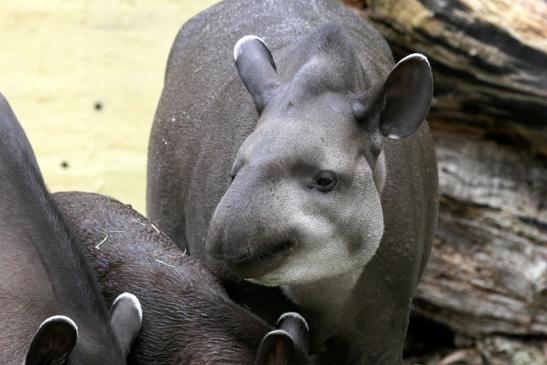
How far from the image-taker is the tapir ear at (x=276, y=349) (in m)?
5.50

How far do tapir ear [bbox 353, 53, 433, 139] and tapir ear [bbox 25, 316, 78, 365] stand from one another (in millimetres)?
1742

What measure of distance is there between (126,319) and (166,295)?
11.8 inches

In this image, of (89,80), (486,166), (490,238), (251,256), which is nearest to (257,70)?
(251,256)

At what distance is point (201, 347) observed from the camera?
6051 mm

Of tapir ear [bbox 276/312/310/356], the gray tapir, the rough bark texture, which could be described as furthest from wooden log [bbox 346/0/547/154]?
the gray tapir

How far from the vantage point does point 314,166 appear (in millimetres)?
6051

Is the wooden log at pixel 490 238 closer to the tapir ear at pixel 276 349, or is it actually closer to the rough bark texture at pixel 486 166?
the rough bark texture at pixel 486 166

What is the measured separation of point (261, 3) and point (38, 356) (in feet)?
10.7

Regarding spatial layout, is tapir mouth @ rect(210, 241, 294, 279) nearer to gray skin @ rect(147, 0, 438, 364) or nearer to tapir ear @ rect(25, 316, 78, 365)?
gray skin @ rect(147, 0, 438, 364)

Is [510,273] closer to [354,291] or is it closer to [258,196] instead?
[354,291]

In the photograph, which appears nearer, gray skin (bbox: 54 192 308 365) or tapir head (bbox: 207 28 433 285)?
tapir head (bbox: 207 28 433 285)

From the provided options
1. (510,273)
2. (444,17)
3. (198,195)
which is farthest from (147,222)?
(510,273)

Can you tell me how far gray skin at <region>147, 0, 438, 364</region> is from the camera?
597 centimetres

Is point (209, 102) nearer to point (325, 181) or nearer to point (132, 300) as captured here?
point (325, 181)
